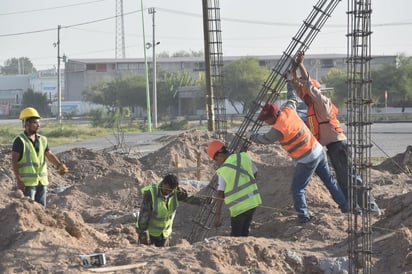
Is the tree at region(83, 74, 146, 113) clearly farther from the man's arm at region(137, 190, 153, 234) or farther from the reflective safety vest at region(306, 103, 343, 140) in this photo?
the man's arm at region(137, 190, 153, 234)

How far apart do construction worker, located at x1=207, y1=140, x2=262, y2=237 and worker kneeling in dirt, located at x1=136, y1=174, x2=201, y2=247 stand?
0.49 meters

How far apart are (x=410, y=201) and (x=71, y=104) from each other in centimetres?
9881

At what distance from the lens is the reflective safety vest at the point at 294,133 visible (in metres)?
11.4

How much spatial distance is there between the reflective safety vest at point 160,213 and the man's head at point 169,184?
0.24ft

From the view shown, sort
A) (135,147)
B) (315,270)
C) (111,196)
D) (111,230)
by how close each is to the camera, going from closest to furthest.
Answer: (315,270) → (111,230) → (111,196) → (135,147)

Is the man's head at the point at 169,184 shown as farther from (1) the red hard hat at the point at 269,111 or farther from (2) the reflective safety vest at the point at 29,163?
(2) the reflective safety vest at the point at 29,163

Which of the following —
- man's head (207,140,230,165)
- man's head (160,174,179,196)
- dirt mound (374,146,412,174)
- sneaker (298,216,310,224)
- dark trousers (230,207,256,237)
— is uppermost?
man's head (207,140,230,165)

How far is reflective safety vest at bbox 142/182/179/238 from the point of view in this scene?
34.9ft

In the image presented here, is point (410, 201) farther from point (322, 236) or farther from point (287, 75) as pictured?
point (287, 75)

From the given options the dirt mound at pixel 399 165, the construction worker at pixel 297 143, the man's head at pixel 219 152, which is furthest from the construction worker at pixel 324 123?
the dirt mound at pixel 399 165

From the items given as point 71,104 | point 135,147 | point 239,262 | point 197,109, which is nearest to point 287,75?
point 239,262

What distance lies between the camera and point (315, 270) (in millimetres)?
9656

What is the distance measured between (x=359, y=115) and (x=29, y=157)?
4.86 metres

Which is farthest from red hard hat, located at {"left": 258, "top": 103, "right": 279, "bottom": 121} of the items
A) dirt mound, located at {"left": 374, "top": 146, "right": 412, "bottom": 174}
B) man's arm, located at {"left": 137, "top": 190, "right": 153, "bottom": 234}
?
dirt mound, located at {"left": 374, "top": 146, "right": 412, "bottom": 174}
